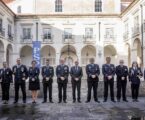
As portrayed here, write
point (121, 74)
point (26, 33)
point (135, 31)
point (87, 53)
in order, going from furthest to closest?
point (87, 53) < point (26, 33) < point (135, 31) < point (121, 74)

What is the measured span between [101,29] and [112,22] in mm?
1497

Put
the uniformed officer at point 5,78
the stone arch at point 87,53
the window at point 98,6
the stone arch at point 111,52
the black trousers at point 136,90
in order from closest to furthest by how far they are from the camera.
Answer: the uniformed officer at point 5,78
the black trousers at point 136,90
the stone arch at point 111,52
the stone arch at point 87,53
the window at point 98,6

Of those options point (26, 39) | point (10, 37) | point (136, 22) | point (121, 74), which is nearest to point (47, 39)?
point (26, 39)

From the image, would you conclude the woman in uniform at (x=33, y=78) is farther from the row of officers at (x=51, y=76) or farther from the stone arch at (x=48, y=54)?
the stone arch at (x=48, y=54)

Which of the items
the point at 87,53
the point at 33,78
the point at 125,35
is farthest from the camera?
the point at 87,53

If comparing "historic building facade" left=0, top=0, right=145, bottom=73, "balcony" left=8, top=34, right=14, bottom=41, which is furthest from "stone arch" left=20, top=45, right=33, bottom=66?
"balcony" left=8, top=34, right=14, bottom=41

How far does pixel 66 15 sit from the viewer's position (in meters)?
36.2

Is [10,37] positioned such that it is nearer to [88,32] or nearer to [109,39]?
[88,32]

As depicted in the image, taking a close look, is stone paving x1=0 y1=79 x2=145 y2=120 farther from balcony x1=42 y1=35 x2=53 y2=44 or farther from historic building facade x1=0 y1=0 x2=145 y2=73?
balcony x1=42 y1=35 x2=53 y2=44

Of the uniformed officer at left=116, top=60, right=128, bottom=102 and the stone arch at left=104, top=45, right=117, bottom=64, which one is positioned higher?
the stone arch at left=104, top=45, right=117, bottom=64

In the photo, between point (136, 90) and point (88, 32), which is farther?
point (88, 32)

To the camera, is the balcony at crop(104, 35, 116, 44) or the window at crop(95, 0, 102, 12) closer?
the balcony at crop(104, 35, 116, 44)

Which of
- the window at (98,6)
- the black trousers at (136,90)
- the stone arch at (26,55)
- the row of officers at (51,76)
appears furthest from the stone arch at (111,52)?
the row of officers at (51,76)

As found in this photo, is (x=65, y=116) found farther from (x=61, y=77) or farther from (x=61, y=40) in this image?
(x=61, y=40)
